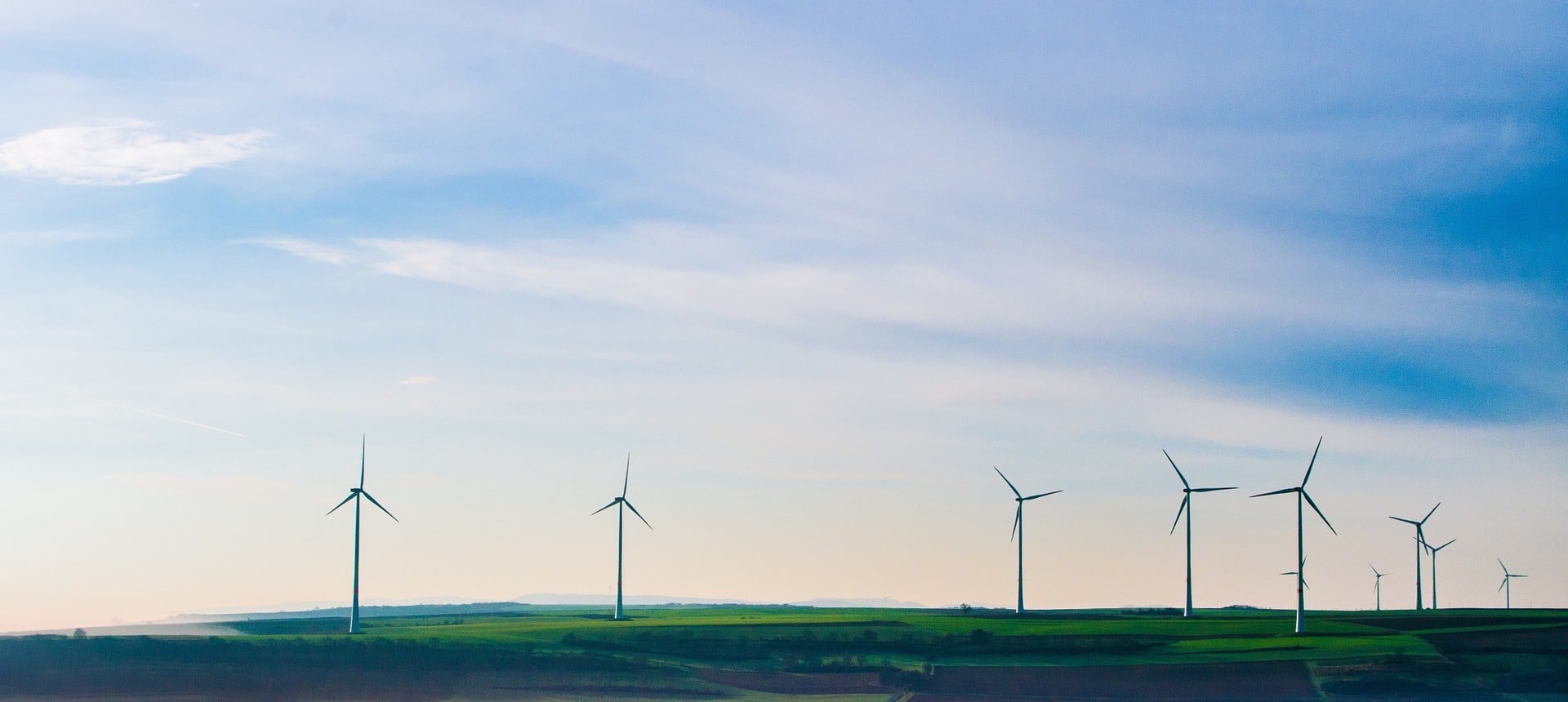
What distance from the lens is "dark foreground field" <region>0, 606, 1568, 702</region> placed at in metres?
108

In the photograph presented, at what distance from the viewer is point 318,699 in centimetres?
10012

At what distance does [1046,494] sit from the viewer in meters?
189

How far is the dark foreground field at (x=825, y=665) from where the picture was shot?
4235 inches

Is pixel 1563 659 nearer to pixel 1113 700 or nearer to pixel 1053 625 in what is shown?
pixel 1113 700

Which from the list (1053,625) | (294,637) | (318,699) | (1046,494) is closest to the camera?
(318,699)

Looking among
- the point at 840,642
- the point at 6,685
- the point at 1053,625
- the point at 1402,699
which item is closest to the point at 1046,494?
the point at 1053,625

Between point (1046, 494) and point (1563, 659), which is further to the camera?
point (1046, 494)

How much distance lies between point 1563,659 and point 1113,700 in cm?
3891

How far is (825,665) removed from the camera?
12650 centimetres

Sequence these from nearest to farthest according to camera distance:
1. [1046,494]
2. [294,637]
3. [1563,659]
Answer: [1563,659] → [294,637] → [1046,494]

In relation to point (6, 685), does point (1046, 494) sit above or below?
above

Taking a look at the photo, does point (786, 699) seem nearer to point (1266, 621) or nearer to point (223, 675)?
point (223, 675)

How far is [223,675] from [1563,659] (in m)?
98.2

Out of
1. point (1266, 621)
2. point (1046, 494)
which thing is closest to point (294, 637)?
point (1046, 494)
